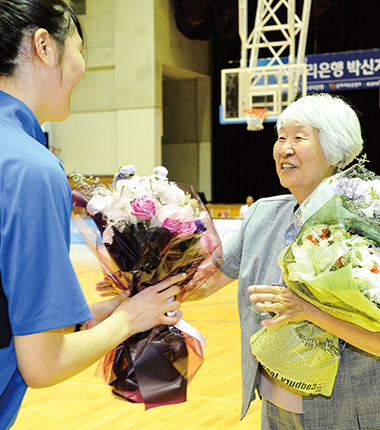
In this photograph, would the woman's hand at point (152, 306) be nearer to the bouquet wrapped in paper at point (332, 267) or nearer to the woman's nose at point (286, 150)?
the bouquet wrapped in paper at point (332, 267)

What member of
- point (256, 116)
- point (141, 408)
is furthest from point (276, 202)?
point (256, 116)

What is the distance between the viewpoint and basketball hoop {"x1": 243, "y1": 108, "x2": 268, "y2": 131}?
9.70 metres

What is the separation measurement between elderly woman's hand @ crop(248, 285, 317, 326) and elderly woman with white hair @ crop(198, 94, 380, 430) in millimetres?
180

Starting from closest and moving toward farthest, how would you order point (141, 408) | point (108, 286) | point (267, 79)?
1. point (108, 286)
2. point (141, 408)
3. point (267, 79)

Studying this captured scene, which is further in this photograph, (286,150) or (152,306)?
(286,150)

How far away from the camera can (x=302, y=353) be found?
156 cm

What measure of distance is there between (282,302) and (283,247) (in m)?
0.40

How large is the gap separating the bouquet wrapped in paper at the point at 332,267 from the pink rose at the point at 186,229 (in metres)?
0.26

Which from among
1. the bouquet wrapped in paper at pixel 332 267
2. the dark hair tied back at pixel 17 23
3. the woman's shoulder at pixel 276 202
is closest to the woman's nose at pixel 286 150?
the woman's shoulder at pixel 276 202

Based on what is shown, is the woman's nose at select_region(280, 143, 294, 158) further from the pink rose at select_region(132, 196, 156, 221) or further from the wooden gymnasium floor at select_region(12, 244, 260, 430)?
the wooden gymnasium floor at select_region(12, 244, 260, 430)

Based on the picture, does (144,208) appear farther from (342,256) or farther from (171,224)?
(342,256)

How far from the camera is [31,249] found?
0.89 meters

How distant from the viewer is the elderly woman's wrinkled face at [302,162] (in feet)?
6.28

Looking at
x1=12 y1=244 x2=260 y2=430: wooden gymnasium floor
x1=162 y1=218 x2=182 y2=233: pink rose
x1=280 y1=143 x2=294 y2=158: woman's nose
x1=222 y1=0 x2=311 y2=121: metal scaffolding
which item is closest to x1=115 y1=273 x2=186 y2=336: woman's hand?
x1=162 y1=218 x2=182 y2=233: pink rose
